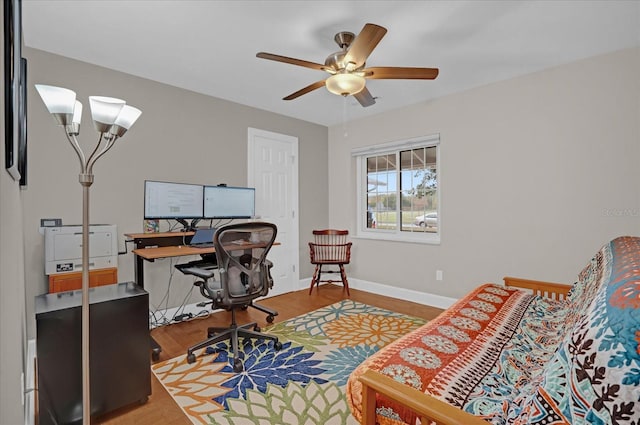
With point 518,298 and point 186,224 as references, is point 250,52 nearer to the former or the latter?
point 186,224

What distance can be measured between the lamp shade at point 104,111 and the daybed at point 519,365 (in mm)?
1443

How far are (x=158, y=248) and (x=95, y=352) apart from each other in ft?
4.28

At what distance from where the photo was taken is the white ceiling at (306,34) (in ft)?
6.52

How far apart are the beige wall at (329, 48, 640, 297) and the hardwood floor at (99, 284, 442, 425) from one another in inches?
17.2

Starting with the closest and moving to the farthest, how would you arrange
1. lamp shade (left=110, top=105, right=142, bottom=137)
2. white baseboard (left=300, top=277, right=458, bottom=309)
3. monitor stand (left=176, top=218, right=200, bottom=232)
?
lamp shade (left=110, top=105, right=142, bottom=137)
monitor stand (left=176, top=218, right=200, bottom=232)
white baseboard (left=300, top=277, right=458, bottom=309)

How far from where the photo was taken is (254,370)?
221 centimetres

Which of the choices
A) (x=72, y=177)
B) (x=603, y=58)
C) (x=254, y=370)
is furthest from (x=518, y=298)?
(x=72, y=177)

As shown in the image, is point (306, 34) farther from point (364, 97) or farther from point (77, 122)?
point (77, 122)

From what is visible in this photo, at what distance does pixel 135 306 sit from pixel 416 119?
349 centimetres

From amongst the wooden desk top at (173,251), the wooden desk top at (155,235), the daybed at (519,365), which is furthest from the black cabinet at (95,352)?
the daybed at (519,365)

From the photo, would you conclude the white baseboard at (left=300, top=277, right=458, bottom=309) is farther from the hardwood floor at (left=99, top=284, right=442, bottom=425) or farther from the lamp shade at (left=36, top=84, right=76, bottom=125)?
the lamp shade at (left=36, top=84, right=76, bottom=125)

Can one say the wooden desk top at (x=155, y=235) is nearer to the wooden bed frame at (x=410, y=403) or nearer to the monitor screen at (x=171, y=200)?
the monitor screen at (x=171, y=200)

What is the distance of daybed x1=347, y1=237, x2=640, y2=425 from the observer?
0.66 meters

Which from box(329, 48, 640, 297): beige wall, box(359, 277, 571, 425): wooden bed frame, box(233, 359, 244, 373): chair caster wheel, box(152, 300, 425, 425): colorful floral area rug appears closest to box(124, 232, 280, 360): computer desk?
box(152, 300, 425, 425): colorful floral area rug
